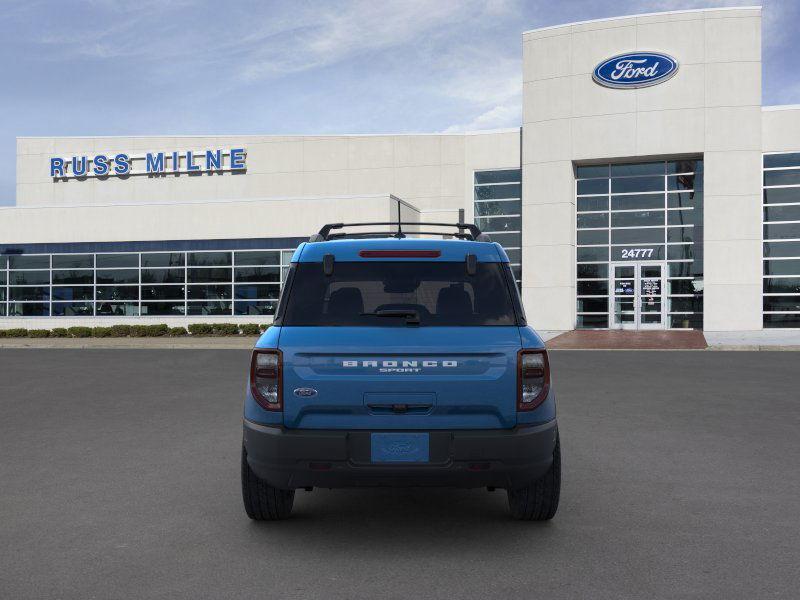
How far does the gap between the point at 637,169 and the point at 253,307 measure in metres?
17.1

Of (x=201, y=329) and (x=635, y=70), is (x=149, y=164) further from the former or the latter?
(x=635, y=70)

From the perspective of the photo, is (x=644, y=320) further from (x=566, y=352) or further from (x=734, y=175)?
(x=566, y=352)

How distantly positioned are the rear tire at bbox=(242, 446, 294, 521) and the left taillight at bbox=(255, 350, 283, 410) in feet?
1.91

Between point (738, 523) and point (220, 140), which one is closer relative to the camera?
point (738, 523)

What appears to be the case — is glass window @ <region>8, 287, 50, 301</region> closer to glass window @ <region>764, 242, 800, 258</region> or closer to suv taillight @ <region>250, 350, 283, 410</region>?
glass window @ <region>764, 242, 800, 258</region>

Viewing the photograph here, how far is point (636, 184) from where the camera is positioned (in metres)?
31.7

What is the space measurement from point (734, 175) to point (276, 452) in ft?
94.2

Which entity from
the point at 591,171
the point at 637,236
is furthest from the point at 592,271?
the point at 591,171

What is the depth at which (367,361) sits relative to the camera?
453 centimetres

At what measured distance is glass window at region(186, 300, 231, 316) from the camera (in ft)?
111

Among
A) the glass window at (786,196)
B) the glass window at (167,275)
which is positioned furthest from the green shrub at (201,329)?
the glass window at (786,196)

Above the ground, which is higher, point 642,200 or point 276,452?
point 642,200

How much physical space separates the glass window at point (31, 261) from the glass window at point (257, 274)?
30.1 ft

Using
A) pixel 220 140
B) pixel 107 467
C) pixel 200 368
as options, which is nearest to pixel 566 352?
pixel 200 368
